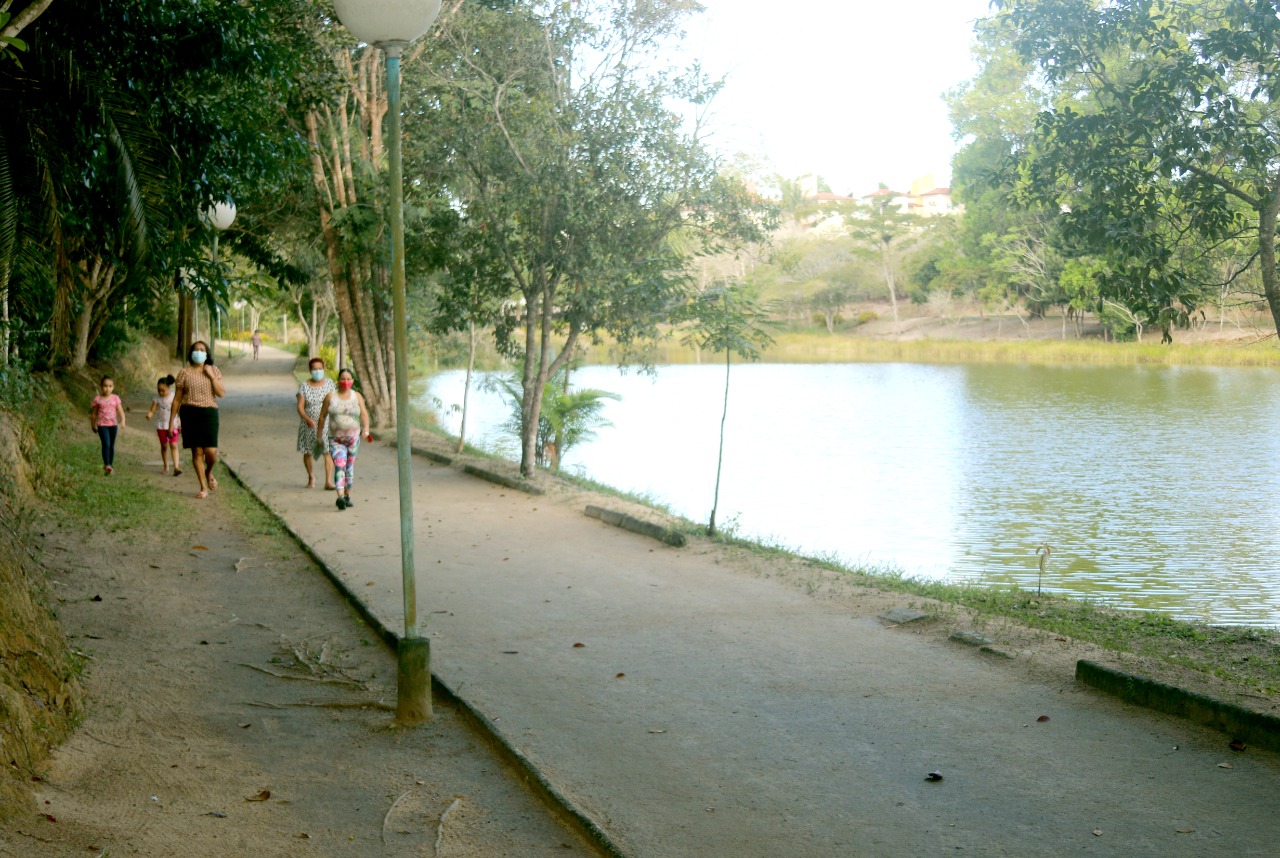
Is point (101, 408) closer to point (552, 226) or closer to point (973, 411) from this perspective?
point (552, 226)

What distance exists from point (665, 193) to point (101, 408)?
26.3 feet

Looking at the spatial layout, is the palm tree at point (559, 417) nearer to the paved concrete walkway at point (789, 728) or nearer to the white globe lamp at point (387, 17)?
the paved concrete walkway at point (789, 728)

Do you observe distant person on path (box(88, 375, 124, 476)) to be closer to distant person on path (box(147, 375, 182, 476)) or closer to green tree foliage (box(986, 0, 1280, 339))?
distant person on path (box(147, 375, 182, 476))

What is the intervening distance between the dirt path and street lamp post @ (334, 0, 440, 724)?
232mm

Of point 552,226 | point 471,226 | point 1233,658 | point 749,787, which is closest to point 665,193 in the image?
point 552,226

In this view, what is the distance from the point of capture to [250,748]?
5.65 meters

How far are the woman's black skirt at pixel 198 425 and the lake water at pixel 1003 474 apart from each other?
22.3 feet

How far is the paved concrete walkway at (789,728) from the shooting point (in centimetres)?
466

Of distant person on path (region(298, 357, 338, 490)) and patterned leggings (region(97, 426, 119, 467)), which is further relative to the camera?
patterned leggings (region(97, 426, 119, 467))

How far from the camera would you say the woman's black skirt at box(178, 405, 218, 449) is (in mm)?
13734

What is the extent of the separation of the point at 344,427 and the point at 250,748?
8.23 metres

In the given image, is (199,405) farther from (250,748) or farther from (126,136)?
(250,748)

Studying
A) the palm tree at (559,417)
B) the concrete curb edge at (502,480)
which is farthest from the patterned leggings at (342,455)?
the palm tree at (559,417)

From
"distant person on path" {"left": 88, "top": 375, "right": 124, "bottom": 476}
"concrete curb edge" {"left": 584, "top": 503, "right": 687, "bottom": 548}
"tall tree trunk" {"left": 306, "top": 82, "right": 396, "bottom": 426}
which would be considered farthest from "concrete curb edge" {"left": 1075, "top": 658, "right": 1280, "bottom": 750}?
"tall tree trunk" {"left": 306, "top": 82, "right": 396, "bottom": 426}
